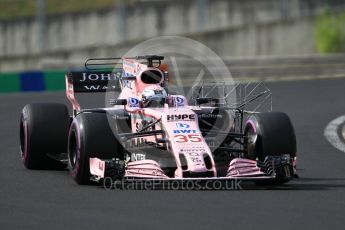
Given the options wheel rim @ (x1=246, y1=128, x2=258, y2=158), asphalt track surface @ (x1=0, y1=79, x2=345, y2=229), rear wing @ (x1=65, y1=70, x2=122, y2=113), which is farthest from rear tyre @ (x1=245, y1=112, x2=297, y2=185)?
rear wing @ (x1=65, y1=70, x2=122, y2=113)

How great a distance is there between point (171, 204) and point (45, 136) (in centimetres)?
386

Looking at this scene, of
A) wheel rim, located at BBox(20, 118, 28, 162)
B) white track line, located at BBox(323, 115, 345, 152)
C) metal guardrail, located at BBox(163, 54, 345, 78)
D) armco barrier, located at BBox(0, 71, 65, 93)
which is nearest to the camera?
wheel rim, located at BBox(20, 118, 28, 162)

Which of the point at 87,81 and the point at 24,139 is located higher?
the point at 87,81

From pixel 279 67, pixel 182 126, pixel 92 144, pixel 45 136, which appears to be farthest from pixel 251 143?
pixel 279 67

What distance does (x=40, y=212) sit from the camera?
34.6 feet

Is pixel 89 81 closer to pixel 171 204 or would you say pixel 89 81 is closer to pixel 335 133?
pixel 171 204

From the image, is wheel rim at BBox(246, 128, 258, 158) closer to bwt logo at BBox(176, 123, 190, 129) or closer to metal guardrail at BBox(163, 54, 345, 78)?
bwt logo at BBox(176, 123, 190, 129)

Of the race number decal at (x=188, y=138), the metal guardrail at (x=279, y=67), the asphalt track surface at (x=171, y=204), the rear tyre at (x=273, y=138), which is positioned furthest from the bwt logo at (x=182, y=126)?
the metal guardrail at (x=279, y=67)

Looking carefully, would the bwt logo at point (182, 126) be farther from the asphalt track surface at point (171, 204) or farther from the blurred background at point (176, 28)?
the blurred background at point (176, 28)

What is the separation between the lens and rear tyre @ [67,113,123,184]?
41.7 ft

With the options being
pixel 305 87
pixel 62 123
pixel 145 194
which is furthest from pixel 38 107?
pixel 305 87

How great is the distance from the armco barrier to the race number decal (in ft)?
56.4

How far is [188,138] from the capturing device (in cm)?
1254

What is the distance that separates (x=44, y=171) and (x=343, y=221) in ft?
18.1
